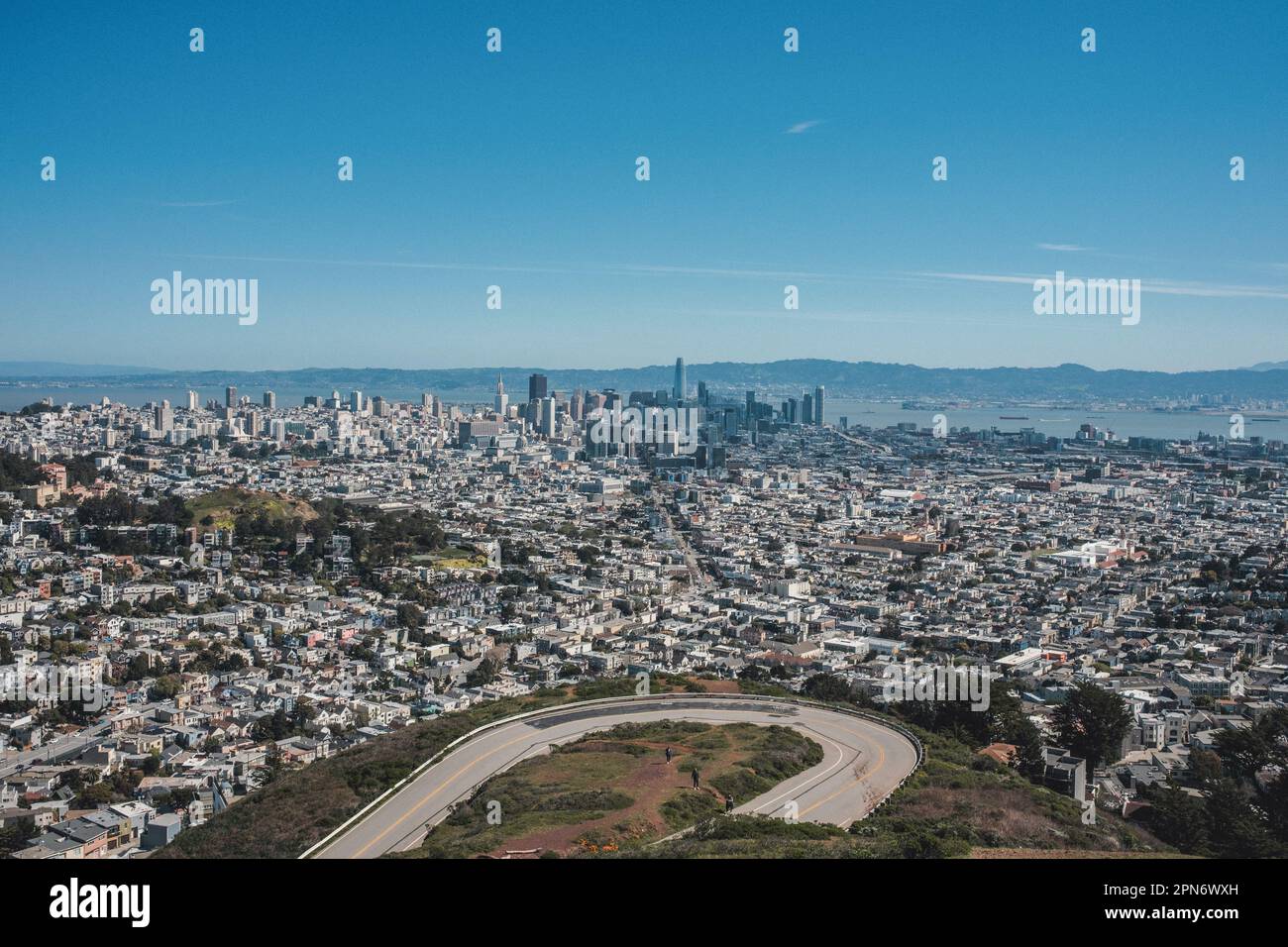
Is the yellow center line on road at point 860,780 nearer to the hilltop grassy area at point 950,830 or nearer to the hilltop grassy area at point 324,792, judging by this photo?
the hilltop grassy area at point 950,830

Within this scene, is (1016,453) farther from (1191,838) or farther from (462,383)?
(462,383)

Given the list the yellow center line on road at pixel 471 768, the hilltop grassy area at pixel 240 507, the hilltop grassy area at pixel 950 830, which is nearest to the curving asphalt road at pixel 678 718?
the yellow center line on road at pixel 471 768

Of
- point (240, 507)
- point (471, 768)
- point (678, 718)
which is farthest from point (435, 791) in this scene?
point (240, 507)

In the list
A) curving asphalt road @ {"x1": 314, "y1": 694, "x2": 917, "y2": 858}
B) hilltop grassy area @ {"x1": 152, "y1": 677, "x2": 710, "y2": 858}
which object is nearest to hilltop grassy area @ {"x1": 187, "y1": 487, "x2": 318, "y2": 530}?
hilltop grassy area @ {"x1": 152, "y1": 677, "x2": 710, "y2": 858}

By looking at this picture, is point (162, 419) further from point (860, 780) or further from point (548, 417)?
point (860, 780)

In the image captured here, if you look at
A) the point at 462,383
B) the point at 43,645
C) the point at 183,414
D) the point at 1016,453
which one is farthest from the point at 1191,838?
the point at 462,383
